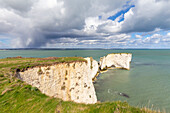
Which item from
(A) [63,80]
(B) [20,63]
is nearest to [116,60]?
(A) [63,80]

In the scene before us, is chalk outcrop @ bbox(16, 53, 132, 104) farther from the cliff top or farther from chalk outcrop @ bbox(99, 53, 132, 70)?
chalk outcrop @ bbox(99, 53, 132, 70)

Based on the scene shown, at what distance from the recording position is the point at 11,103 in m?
5.97

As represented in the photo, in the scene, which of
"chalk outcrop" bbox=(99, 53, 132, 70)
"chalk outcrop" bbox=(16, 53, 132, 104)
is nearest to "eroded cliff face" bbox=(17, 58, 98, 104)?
"chalk outcrop" bbox=(16, 53, 132, 104)

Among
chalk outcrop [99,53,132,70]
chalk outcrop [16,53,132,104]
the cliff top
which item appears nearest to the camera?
the cliff top

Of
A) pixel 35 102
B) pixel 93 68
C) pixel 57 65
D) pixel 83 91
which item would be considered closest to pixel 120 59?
pixel 93 68

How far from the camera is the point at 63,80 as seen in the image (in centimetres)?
1666

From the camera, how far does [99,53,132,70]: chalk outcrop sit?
54.4 m

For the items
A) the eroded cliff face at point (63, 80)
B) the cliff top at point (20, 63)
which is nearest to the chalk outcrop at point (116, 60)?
the eroded cliff face at point (63, 80)

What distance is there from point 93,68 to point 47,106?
3495 centimetres

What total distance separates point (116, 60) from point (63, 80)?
5146 cm

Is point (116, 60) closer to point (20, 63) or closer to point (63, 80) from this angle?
point (63, 80)

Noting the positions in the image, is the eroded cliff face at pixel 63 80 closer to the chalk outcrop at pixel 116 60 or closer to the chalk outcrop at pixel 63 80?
the chalk outcrop at pixel 63 80

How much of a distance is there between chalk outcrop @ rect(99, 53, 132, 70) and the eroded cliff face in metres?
36.8

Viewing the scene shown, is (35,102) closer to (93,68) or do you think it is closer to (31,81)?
(31,81)
